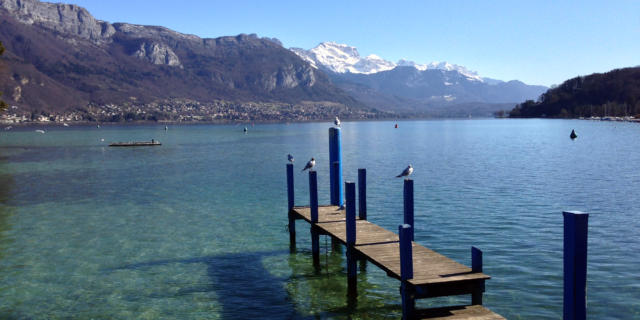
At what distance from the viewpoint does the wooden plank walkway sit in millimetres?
11875

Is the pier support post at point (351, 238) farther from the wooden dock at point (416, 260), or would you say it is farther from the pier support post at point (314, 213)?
the pier support post at point (314, 213)

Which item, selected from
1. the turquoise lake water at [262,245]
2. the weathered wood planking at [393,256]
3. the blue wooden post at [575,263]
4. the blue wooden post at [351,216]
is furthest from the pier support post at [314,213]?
the blue wooden post at [575,263]

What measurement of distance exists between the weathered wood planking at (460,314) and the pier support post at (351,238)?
455cm

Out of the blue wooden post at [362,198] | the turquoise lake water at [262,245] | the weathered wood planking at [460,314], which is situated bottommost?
the turquoise lake water at [262,245]

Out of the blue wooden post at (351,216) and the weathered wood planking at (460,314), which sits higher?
the blue wooden post at (351,216)

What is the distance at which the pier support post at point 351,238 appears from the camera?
16.4 meters

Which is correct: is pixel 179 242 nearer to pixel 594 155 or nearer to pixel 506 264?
pixel 506 264

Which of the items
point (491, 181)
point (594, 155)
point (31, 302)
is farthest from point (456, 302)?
point (594, 155)

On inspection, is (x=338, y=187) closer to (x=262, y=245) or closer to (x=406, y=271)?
(x=262, y=245)

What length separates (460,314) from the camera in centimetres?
1162

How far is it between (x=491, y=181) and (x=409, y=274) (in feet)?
106

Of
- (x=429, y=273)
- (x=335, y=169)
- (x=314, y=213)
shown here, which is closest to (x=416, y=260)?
(x=429, y=273)

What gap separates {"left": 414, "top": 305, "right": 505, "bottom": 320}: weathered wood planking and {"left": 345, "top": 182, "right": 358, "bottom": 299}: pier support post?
4.55 metres

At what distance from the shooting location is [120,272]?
20031 millimetres
